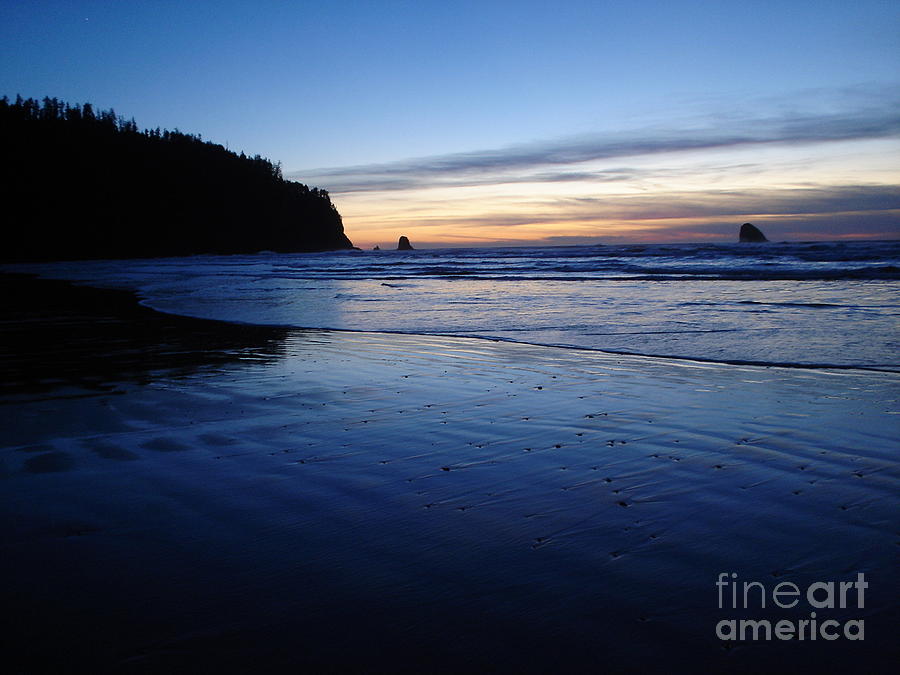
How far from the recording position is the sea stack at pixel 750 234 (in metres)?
96.5

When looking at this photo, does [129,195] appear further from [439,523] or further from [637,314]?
[439,523]

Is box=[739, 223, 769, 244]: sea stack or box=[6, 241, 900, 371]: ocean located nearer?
box=[6, 241, 900, 371]: ocean

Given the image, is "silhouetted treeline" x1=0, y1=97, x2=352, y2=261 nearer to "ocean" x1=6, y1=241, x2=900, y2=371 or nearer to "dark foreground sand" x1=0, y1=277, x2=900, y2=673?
"ocean" x1=6, y1=241, x2=900, y2=371

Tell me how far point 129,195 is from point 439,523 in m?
115

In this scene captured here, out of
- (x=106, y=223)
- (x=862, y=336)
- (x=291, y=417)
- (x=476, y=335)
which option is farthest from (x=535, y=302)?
(x=106, y=223)

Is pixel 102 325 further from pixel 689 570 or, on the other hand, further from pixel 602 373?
pixel 689 570

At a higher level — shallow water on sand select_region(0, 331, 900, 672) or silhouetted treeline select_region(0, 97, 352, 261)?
silhouetted treeline select_region(0, 97, 352, 261)

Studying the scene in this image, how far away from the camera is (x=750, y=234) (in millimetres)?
98875

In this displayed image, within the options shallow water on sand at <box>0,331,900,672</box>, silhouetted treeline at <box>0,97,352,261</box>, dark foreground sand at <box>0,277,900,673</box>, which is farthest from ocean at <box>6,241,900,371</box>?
silhouetted treeline at <box>0,97,352,261</box>

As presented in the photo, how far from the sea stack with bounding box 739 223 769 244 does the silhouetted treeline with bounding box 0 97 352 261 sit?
3573 inches

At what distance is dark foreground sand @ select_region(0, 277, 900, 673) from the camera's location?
6.09ft

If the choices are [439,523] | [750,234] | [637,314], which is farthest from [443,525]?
[750,234]

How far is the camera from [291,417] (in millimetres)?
4656

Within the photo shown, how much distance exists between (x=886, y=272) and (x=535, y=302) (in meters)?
17.2
